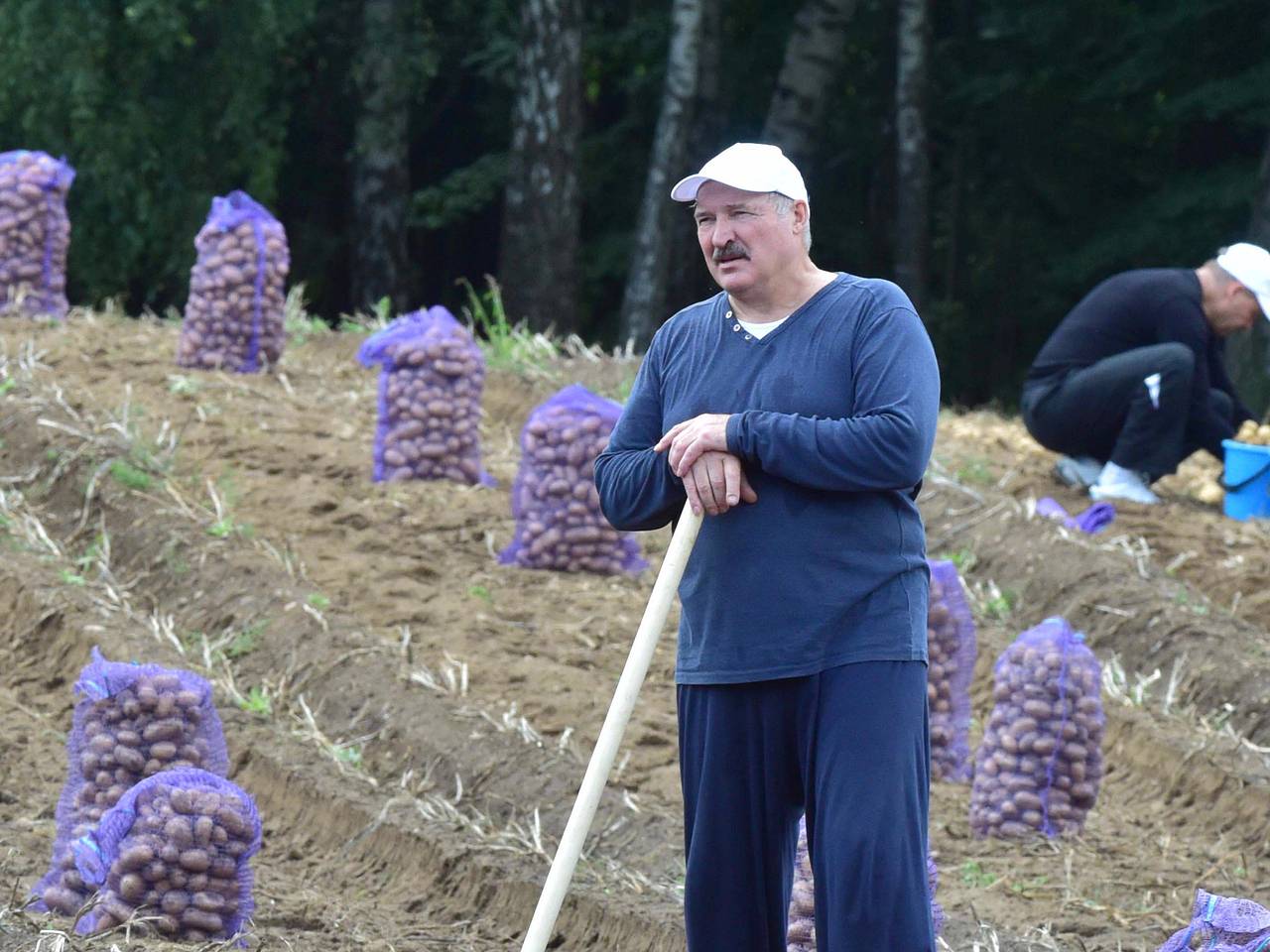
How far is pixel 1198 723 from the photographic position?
670 cm

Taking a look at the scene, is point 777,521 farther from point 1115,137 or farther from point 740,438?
point 1115,137

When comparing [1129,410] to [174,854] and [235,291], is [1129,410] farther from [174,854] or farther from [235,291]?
[174,854]

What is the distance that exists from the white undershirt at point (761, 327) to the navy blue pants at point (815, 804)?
649 millimetres

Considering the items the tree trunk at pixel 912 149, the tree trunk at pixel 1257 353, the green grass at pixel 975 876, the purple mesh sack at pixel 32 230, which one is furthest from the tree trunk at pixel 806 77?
the green grass at pixel 975 876

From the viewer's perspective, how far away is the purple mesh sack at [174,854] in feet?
13.7

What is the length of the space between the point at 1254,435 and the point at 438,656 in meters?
4.21

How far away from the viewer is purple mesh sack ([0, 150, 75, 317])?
32.3 ft

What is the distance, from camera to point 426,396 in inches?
308

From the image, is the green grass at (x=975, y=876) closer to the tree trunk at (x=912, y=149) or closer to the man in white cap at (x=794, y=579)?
the man in white cap at (x=794, y=579)

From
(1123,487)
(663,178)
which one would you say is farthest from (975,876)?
(663,178)

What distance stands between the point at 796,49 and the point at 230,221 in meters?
7.44

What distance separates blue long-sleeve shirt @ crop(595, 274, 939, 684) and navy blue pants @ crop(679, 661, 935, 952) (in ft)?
0.20

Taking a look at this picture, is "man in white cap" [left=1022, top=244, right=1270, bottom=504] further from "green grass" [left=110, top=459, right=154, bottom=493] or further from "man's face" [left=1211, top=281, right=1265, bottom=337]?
"green grass" [left=110, top=459, right=154, bottom=493]

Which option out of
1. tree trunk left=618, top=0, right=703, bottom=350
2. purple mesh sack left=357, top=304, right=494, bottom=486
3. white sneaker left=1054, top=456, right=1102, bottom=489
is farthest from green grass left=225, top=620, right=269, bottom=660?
tree trunk left=618, top=0, right=703, bottom=350
